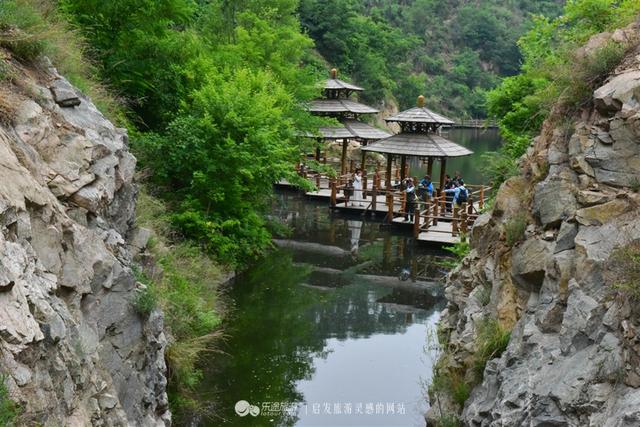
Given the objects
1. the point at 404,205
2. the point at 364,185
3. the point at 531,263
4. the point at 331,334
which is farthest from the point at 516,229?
the point at 364,185

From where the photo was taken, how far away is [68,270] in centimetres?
738

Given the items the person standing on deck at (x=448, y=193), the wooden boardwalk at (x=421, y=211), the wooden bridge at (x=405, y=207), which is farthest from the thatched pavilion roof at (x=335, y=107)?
the person standing on deck at (x=448, y=193)

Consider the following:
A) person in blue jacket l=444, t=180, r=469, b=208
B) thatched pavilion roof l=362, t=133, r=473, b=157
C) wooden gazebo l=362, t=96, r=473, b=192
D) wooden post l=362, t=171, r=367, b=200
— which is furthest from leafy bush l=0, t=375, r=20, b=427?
wooden post l=362, t=171, r=367, b=200

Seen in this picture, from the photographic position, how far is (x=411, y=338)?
51.1ft

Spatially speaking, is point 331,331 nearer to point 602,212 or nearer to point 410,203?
point 602,212

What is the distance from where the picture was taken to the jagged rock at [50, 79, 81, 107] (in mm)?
9289

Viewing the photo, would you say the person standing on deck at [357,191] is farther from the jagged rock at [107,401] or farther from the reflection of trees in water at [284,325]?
the jagged rock at [107,401]

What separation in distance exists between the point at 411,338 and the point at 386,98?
44233mm

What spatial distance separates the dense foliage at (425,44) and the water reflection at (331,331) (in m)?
31.7

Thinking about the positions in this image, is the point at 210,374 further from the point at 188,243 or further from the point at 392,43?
the point at 392,43

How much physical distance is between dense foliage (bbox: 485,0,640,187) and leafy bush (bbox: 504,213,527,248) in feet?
4.89

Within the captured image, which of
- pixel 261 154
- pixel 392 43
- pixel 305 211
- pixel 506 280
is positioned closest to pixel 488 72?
pixel 392 43

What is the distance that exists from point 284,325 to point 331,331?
38.6 inches

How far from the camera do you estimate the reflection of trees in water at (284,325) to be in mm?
12367
